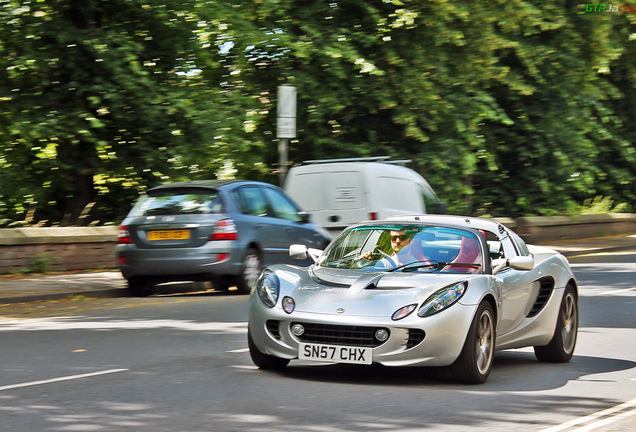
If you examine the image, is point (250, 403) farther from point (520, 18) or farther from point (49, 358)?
point (520, 18)

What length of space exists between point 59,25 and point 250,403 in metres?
12.3

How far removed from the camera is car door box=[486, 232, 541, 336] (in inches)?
318

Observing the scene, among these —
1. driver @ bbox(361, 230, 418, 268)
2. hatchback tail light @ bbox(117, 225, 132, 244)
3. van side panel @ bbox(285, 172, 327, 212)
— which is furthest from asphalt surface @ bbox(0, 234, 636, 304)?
driver @ bbox(361, 230, 418, 268)

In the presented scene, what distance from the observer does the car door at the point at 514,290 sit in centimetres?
808

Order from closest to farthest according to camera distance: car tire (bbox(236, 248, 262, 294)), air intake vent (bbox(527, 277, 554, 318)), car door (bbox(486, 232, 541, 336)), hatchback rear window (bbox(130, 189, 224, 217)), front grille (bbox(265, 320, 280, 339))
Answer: front grille (bbox(265, 320, 280, 339))
car door (bbox(486, 232, 541, 336))
air intake vent (bbox(527, 277, 554, 318))
hatchback rear window (bbox(130, 189, 224, 217))
car tire (bbox(236, 248, 262, 294))

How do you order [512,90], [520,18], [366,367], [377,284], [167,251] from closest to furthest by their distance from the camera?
1. [377,284]
2. [366,367]
3. [167,251]
4. [520,18]
5. [512,90]

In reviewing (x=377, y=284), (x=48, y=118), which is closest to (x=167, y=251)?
(x=48, y=118)

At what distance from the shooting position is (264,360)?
784 centimetres

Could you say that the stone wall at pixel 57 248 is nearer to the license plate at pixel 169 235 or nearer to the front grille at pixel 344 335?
the license plate at pixel 169 235

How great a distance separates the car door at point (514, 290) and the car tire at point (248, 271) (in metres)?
6.18

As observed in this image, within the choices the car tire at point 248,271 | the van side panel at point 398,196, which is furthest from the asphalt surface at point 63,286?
the van side panel at point 398,196

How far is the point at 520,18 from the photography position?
2395 centimetres

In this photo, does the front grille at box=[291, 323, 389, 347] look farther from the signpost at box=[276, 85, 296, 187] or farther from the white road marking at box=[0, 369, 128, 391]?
the signpost at box=[276, 85, 296, 187]

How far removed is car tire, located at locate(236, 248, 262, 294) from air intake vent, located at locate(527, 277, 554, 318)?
6.28 m
